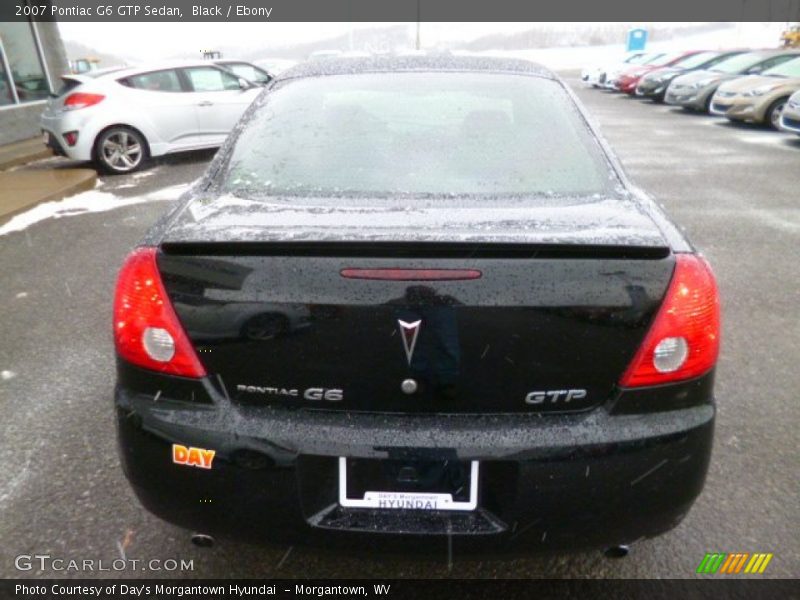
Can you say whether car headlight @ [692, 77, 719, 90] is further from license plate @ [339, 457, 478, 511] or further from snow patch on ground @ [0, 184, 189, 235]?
license plate @ [339, 457, 478, 511]

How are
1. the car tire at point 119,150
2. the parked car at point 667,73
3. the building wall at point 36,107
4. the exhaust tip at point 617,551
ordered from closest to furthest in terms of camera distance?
the exhaust tip at point 617,551 < the car tire at point 119,150 < the building wall at point 36,107 < the parked car at point 667,73

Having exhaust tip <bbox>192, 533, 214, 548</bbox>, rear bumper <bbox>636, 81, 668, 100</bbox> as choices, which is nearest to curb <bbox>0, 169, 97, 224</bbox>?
exhaust tip <bbox>192, 533, 214, 548</bbox>

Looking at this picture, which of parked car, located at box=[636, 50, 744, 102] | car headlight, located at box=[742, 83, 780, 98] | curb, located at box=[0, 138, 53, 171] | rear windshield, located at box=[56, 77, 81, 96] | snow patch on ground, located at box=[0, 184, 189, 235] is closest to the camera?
snow patch on ground, located at box=[0, 184, 189, 235]

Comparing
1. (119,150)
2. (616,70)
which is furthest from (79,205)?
(616,70)

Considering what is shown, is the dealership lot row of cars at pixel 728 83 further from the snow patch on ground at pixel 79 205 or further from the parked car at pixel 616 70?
the snow patch on ground at pixel 79 205

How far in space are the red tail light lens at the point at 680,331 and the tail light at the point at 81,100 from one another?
30.9 ft

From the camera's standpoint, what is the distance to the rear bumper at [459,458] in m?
1.65

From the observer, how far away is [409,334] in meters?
1.62

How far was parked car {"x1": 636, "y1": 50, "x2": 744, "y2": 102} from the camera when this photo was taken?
19.2 meters

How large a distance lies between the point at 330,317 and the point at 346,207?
47cm

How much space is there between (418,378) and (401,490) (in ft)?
0.99

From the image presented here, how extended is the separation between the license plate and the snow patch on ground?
623cm

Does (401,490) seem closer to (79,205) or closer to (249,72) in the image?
(79,205)

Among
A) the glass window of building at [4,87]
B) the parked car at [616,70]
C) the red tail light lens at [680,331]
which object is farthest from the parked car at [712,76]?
the red tail light lens at [680,331]
